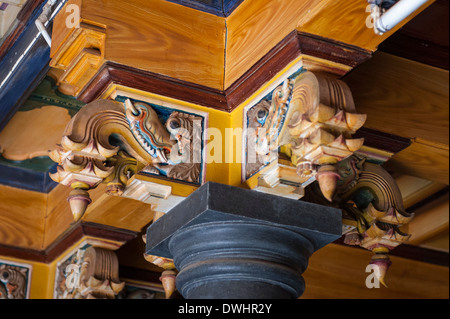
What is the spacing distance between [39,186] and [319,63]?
2.38 metres

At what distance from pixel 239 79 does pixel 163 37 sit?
0.33 m

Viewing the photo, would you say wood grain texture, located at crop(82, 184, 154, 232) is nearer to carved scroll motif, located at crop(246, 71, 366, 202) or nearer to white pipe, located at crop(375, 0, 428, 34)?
carved scroll motif, located at crop(246, 71, 366, 202)

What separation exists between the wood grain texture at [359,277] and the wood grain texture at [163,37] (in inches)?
80.9

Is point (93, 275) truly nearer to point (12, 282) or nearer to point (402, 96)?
point (12, 282)

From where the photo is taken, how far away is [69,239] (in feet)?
14.8

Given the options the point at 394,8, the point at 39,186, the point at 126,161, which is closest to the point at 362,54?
the point at 394,8

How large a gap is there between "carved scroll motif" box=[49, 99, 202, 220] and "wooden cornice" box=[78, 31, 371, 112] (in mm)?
82

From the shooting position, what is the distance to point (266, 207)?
2.86 m

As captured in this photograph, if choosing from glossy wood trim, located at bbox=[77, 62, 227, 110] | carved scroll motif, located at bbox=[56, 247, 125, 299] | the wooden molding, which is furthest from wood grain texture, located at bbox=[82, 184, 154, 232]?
glossy wood trim, located at bbox=[77, 62, 227, 110]

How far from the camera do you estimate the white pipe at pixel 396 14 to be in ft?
8.12

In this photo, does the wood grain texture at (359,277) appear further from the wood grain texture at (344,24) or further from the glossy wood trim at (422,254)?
the wood grain texture at (344,24)
